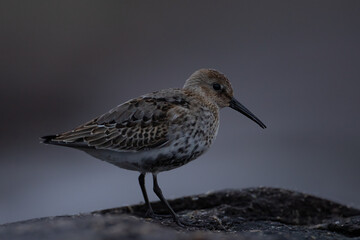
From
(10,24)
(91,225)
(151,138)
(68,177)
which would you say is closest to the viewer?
(91,225)

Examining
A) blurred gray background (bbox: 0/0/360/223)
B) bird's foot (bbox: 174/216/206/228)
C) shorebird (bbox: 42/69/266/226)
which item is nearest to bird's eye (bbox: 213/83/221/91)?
shorebird (bbox: 42/69/266/226)

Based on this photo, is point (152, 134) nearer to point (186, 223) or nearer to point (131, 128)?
point (131, 128)

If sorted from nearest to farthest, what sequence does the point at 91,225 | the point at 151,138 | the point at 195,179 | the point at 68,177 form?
the point at 91,225 → the point at 151,138 → the point at 195,179 → the point at 68,177

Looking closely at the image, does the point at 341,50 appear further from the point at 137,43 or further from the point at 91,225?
the point at 91,225

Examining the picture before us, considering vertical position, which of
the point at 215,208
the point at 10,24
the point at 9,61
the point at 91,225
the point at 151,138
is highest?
the point at 10,24

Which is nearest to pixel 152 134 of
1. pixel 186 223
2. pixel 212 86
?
pixel 186 223

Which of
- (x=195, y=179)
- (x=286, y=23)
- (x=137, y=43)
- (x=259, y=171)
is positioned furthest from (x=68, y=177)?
(x=286, y=23)

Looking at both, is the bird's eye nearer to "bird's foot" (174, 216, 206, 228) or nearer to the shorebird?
the shorebird
